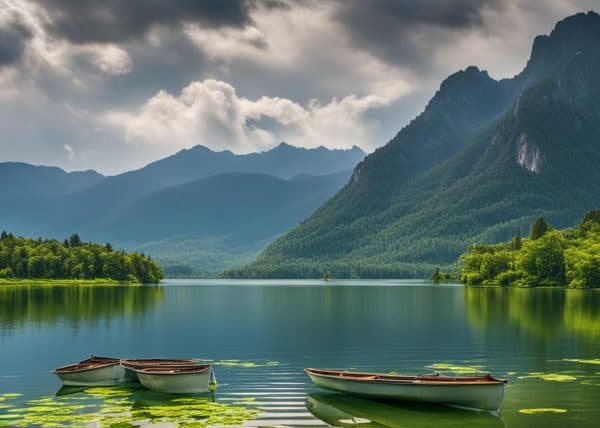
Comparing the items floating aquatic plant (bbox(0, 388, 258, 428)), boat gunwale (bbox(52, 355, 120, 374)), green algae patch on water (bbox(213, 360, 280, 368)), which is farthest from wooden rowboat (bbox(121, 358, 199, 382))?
green algae patch on water (bbox(213, 360, 280, 368))

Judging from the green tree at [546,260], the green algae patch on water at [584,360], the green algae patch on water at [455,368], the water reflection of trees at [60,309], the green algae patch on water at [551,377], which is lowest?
the green algae patch on water at [551,377]

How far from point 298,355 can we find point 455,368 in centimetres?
1229

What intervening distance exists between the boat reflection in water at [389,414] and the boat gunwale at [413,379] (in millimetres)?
1172

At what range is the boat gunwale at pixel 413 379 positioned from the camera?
1426 inches

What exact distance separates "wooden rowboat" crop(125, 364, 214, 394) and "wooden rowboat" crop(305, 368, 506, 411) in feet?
20.6

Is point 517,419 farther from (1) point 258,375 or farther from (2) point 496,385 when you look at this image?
(1) point 258,375

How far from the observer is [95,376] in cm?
4444

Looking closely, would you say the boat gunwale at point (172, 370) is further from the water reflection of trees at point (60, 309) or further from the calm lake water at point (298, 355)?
the water reflection of trees at point (60, 309)

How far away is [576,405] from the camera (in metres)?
38.0

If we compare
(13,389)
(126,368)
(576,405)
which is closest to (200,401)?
(126,368)

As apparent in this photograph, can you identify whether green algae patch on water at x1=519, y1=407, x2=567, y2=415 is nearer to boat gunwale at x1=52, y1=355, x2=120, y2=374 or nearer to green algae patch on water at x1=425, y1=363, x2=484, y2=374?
green algae patch on water at x1=425, y1=363, x2=484, y2=374

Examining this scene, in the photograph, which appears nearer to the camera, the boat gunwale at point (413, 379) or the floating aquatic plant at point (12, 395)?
the boat gunwale at point (413, 379)

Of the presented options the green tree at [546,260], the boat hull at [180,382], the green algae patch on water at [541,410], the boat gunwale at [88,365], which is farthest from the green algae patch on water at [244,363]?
the green tree at [546,260]

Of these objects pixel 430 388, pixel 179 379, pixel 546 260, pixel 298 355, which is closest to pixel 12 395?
pixel 179 379
